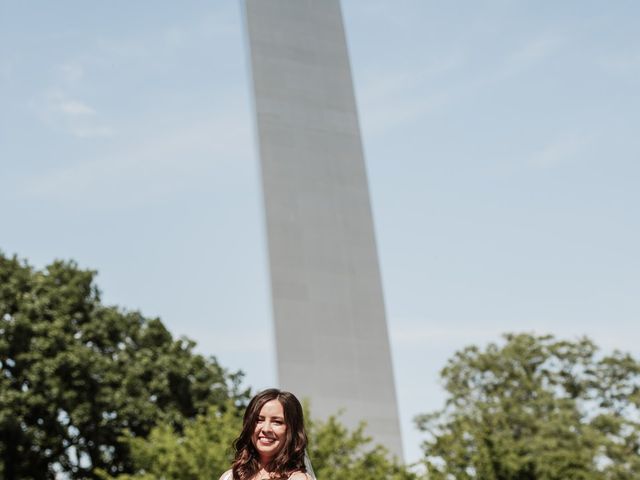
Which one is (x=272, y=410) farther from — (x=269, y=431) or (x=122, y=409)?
(x=122, y=409)

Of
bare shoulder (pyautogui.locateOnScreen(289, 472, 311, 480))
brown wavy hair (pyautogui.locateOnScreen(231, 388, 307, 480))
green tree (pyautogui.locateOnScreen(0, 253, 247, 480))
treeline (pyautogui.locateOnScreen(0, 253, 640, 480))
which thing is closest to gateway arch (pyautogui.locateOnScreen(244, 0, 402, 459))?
treeline (pyautogui.locateOnScreen(0, 253, 640, 480))

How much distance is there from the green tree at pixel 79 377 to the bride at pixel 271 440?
23556 millimetres

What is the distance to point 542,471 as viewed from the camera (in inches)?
861

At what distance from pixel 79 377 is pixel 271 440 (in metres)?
25.5

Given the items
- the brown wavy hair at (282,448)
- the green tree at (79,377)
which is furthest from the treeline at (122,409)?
the brown wavy hair at (282,448)

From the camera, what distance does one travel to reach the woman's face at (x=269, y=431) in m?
3.42

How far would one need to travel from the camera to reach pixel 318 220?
80.6ft

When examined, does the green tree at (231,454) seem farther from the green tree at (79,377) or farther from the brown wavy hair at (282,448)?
the brown wavy hair at (282,448)

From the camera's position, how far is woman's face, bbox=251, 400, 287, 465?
3422 millimetres

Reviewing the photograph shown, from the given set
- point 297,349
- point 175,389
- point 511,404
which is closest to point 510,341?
point 511,404

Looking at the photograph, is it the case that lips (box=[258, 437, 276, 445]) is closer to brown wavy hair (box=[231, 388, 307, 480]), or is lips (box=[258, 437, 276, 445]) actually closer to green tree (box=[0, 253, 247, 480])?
brown wavy hair (box=[231, 388, 307, 480])

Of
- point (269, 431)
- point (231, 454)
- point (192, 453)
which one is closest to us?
point (269, 431)

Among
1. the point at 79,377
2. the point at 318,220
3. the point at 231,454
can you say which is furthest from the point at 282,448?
the point at 79,377

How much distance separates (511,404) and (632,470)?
507 cm
